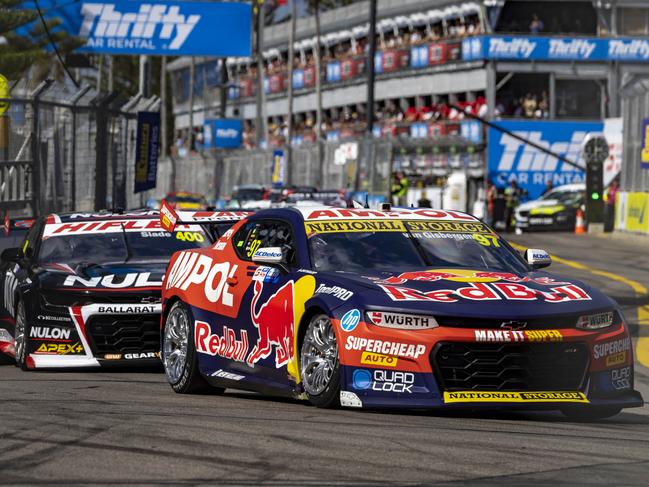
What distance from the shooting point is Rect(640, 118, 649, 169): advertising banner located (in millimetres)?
36875

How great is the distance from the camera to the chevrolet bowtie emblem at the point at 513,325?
879 centimetres

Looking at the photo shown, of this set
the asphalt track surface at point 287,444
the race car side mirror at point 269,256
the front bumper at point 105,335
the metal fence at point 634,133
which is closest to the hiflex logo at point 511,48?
the metal fence at point 634,133

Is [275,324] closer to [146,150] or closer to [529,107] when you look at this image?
[146,150]

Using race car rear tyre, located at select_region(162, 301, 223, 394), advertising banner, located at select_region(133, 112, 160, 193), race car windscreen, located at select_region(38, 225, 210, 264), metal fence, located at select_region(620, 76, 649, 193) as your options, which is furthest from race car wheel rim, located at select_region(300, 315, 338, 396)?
metal fence, located at select_region(620, 76, 649, 193)

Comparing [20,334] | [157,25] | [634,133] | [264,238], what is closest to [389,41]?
[157,25]

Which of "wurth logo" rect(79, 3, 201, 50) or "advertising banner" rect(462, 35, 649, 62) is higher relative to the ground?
"advertising banner" rect(462, 35, 649, 62)

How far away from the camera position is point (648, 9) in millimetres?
67312

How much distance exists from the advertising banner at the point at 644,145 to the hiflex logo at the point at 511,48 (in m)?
27.2

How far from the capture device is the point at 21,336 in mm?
13891

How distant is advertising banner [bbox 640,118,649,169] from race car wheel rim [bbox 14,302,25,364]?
24893 millimetres

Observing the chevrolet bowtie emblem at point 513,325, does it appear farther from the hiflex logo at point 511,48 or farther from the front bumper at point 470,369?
the hiflex logo at point 511,48

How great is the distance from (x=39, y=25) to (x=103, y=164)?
70.1 ft

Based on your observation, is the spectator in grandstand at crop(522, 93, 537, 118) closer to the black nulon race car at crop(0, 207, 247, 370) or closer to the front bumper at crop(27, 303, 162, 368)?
the black nulon race car at crop(0, 207, 247, 370)

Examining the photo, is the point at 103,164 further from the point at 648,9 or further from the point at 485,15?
the point at 648,9
